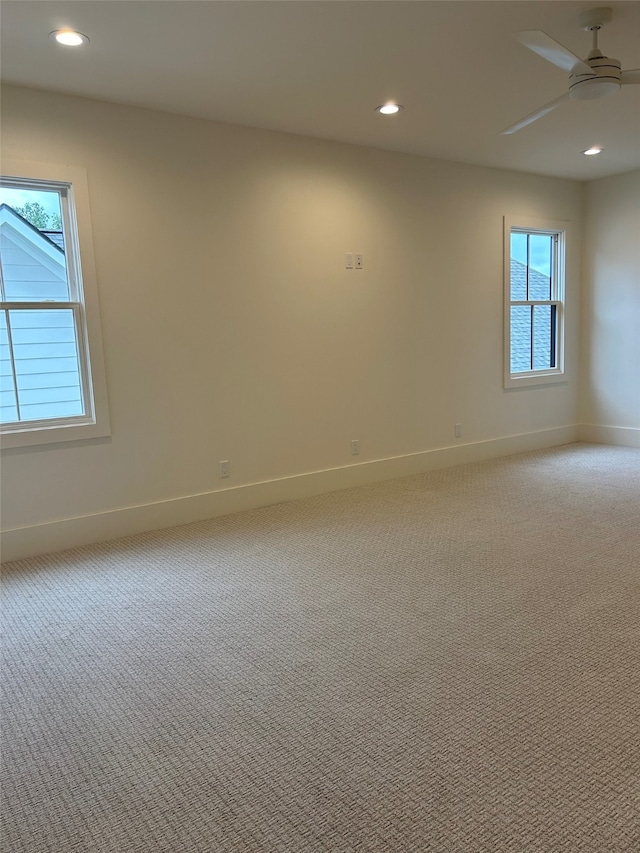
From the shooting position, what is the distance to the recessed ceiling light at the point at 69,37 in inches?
104

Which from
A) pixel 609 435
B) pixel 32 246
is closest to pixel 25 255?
pixel 32 246

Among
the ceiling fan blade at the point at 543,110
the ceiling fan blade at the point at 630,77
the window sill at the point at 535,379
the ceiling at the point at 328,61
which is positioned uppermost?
the ceiling at the point at 328,61

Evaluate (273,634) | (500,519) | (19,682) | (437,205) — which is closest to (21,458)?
(19,682)

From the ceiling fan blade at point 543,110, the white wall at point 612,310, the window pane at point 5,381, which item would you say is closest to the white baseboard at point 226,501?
the window pane at point 5,381

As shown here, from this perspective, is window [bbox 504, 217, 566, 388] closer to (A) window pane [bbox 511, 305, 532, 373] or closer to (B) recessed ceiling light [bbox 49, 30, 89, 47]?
(A) window pane [bbox 511, 305, 532, 373]

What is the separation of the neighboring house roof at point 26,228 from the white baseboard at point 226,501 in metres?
1.67

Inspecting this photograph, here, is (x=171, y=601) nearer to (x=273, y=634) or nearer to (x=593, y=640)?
(x=273, y=634)

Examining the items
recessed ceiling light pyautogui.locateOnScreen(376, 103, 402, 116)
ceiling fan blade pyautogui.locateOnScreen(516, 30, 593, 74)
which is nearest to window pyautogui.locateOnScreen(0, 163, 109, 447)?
recessed ceiling light pyautogui.locateOnScreen(376, 103, 402, 116)

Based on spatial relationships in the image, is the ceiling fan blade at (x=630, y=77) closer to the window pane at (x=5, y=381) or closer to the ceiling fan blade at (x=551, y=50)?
the ceiling fan blade at (x=551, y=50)

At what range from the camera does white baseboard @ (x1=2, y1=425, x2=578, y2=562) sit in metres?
3.52

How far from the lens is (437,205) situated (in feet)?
16.7

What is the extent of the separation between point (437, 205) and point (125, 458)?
3.39 meters

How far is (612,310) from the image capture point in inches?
238

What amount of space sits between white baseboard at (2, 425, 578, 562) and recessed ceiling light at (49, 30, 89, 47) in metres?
2.56
